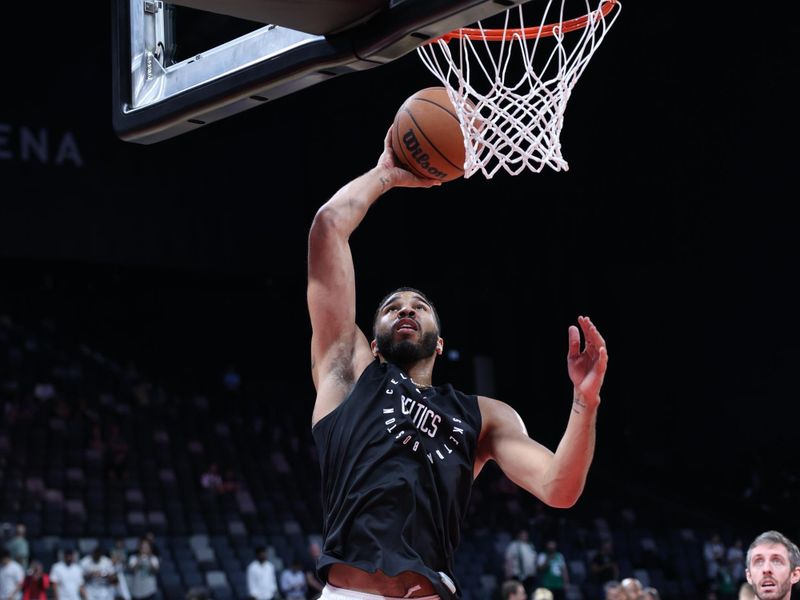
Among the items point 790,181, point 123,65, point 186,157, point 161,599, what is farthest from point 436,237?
point 123,65

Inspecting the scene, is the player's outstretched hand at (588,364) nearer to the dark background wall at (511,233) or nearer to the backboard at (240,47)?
the backboard at (240,47)

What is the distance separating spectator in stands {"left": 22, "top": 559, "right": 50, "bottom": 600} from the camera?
403 inches

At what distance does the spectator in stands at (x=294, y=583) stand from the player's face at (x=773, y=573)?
8405 millimetres

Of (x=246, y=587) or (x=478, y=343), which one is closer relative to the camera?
(x=246, y=587)

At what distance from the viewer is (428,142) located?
343cm

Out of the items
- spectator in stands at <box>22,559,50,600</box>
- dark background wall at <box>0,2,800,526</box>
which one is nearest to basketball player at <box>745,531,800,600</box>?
spectator in stands at <box>22,559,50,600</box>

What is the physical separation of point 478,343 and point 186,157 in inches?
251

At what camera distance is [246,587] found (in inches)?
473

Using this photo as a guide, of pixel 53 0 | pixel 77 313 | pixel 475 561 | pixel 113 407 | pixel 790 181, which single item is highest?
pixel 53 0

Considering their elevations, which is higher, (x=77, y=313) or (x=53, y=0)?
(x=53, y=0)

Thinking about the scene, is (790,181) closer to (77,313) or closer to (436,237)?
(436,237)

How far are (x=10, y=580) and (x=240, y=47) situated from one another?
8.20 metres

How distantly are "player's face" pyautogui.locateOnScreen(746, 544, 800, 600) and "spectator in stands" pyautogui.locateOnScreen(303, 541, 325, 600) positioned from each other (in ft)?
27.1

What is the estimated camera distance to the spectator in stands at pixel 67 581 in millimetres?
10500
